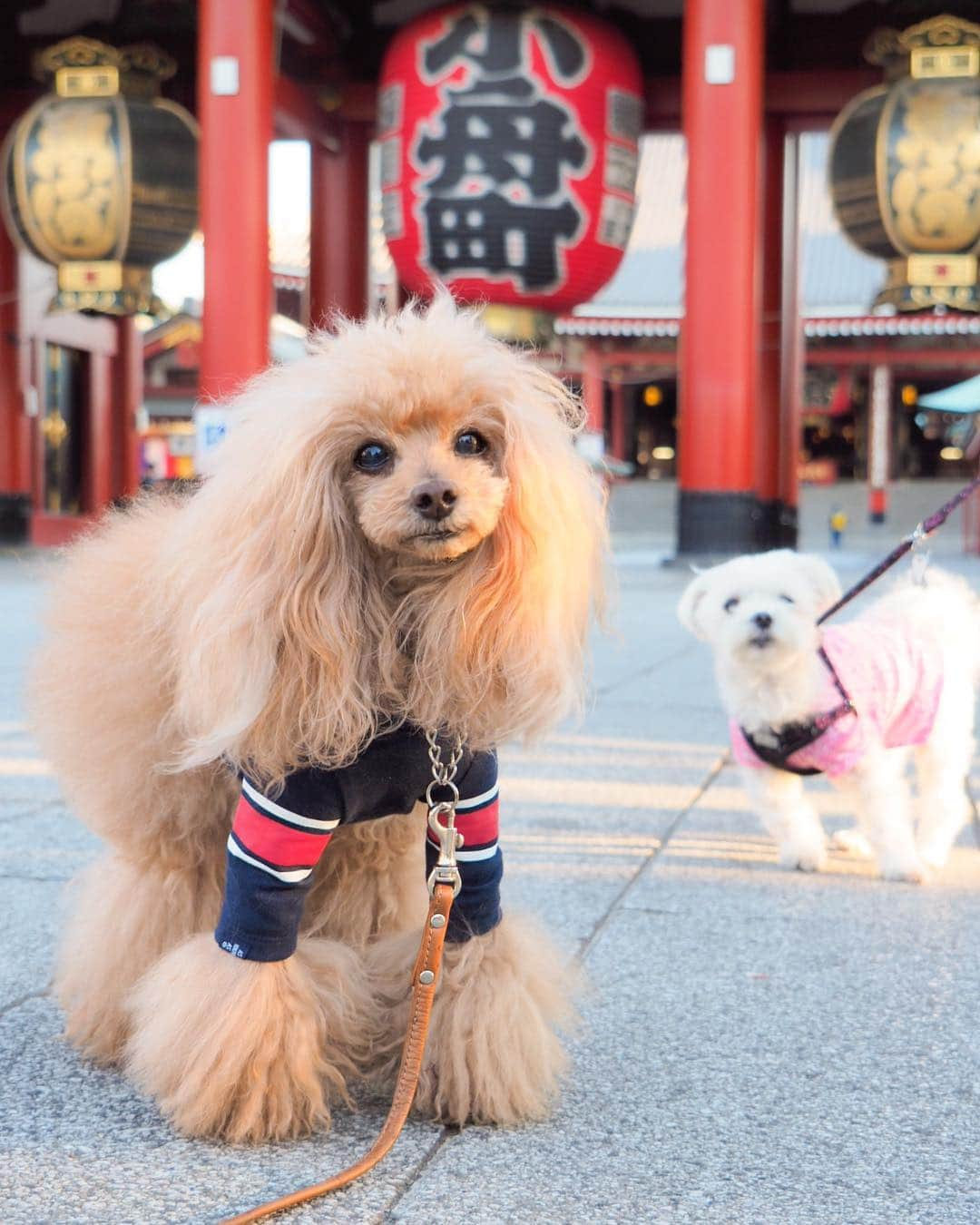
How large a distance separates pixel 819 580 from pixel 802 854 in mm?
759

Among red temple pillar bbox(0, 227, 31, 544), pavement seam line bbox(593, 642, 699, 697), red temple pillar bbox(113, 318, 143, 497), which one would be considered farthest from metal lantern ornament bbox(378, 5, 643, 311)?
red temple pillar bbox(113, 318, 143, 497)

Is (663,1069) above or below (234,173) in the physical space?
below

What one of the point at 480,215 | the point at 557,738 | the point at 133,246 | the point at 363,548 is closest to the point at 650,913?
the point at 363,548

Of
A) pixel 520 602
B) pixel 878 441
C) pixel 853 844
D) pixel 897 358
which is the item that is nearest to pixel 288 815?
pixel 520 602

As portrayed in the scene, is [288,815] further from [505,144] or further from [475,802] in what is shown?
[505,144]

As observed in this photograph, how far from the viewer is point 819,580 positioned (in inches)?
149

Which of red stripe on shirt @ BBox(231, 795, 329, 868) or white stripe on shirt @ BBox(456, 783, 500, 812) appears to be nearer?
red stripe on shirt @ BBox(231, 795, 329, 868)

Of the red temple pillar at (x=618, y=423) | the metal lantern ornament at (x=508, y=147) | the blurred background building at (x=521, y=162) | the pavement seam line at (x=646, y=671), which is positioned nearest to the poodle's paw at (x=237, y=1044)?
the pavement seam line at (x=646, y=671)

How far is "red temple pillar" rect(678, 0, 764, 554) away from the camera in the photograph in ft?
35.2

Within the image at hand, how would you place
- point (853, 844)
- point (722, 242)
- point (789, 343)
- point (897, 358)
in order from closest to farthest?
point (853, 844)
point (722, 242)
point (789, 343)
point (897, 358)

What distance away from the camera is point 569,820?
420 centimetres

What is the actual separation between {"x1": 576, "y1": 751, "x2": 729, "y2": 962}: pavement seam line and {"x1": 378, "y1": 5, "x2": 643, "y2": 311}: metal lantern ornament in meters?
6.52

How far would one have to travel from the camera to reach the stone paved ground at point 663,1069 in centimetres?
187

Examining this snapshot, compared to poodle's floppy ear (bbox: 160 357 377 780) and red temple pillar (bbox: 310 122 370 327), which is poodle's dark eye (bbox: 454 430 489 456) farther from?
red temple pillar (bbox: 310 122 370 327)
